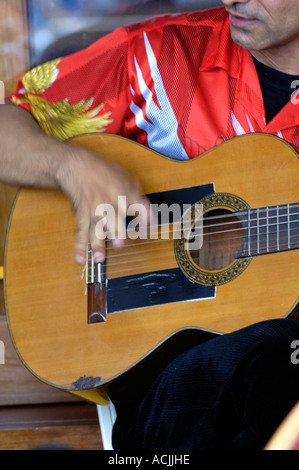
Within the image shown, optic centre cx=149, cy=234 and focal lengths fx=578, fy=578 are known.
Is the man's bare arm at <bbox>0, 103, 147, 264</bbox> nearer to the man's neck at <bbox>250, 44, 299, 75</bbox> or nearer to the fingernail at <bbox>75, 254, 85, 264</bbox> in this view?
the fingernail at <bbox>75, 254, 85, 264</bbox>

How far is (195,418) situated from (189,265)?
1.08 feet

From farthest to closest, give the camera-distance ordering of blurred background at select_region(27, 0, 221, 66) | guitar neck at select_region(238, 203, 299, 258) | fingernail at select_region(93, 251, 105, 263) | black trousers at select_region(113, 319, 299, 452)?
blurred background at select_region(27, 0, 221, 66), fingernail at select_region(93, 251, 105, 263), guitar neck at select_region(238, 203, 299, 258), black trousers at select_region(113, 319, 299, 452)

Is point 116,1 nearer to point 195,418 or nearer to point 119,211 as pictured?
point 119,211

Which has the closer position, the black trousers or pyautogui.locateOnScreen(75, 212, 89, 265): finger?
the black trousers

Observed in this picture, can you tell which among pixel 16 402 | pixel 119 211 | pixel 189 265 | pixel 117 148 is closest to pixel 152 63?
pixel 117 148

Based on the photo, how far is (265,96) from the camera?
1287mm

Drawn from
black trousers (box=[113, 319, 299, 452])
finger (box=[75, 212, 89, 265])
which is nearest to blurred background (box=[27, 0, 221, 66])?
finger (box=[75, 212, 89, 265])

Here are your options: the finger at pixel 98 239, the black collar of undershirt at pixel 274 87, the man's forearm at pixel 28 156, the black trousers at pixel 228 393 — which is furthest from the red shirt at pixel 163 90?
the black trousers at pixel 228 393

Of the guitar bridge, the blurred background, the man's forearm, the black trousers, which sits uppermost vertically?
the blurred background

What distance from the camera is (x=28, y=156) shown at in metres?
1.27

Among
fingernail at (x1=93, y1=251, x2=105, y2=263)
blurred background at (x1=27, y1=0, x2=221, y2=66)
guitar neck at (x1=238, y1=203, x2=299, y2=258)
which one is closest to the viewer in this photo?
guitar neck at (x1=238, y1=203, x2=299, y2=258)

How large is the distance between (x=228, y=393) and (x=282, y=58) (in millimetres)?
766

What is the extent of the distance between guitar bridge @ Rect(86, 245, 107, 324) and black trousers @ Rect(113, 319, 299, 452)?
0.21 meters

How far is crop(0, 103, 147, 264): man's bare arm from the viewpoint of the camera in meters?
1.22
